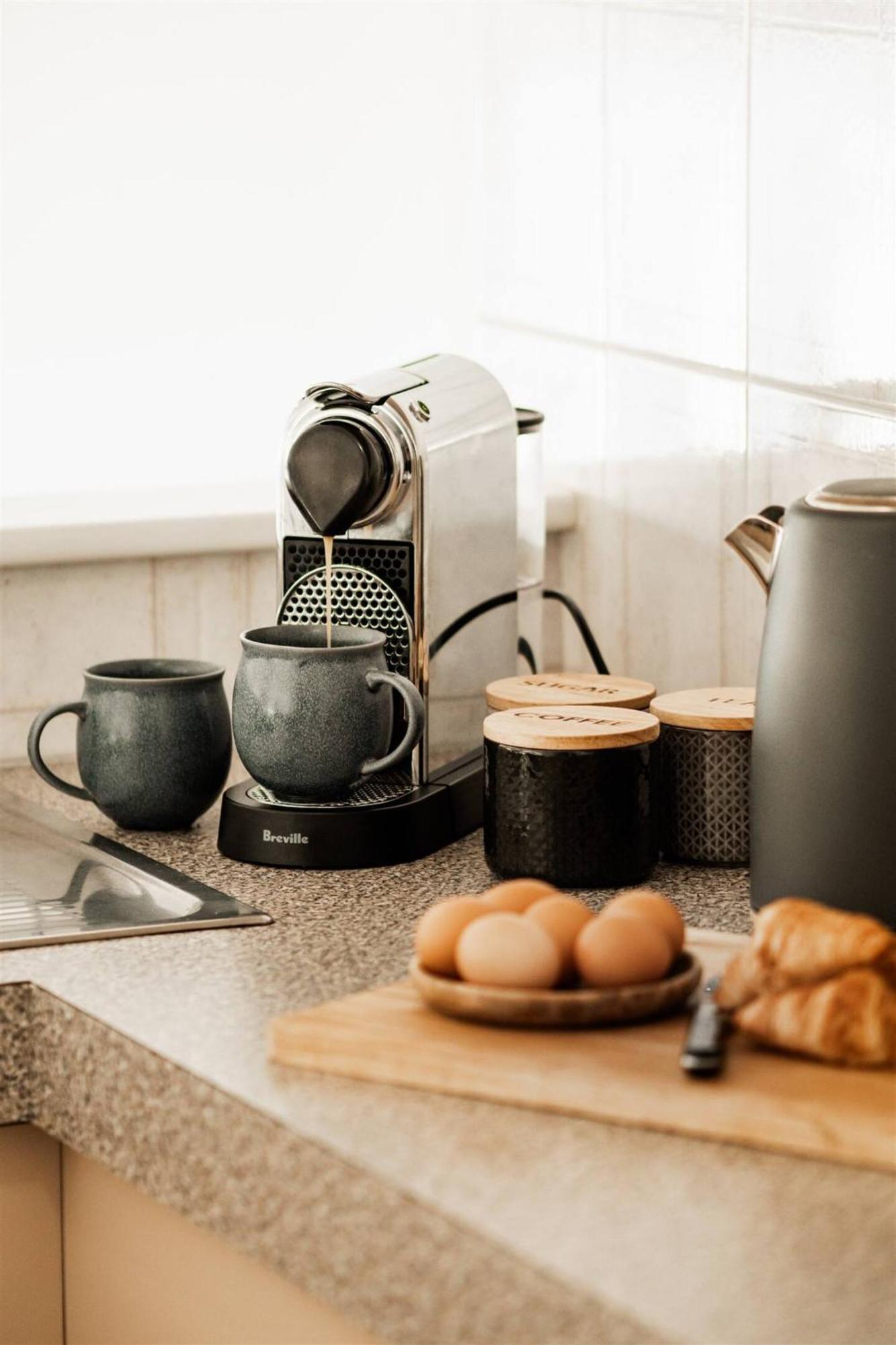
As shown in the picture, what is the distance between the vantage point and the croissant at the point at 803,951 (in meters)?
0.80

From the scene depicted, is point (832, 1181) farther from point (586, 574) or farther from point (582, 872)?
point (586, 574)

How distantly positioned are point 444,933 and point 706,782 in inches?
14.5

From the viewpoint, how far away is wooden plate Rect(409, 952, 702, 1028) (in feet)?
2.71

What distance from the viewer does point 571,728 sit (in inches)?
44.5

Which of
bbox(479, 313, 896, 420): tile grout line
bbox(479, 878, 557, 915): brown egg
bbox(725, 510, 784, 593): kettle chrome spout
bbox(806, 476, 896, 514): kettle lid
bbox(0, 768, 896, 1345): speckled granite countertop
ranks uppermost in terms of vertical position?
bbox(479, 313, 896, 420): tile grout line

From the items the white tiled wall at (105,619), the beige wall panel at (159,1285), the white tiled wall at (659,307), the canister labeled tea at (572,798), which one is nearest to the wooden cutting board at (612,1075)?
the beige wall panel at (159,1285)

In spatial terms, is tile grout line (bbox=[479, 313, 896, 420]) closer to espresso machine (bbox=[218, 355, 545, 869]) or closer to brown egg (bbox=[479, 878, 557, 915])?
espresso machine (bbox=[218, 355, 545, 869])

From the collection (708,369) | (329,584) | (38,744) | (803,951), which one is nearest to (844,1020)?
(803,951)

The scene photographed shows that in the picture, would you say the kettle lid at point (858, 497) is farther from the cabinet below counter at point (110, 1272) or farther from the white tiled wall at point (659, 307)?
the cabinet below counter at point (110, 1272)

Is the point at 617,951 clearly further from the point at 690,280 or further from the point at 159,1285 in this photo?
the point at 690,280

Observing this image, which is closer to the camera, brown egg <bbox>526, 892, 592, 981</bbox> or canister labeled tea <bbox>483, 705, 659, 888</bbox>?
brown egg <bbox>526, 892, 592, 981</bbox>

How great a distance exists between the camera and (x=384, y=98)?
69.6 inches

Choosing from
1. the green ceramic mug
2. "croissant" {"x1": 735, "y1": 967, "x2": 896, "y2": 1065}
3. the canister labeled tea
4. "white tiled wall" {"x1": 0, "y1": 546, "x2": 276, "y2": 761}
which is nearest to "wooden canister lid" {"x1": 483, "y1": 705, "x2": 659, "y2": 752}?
the canister labeled tea

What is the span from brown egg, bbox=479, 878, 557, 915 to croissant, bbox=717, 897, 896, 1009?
0.10 metres
